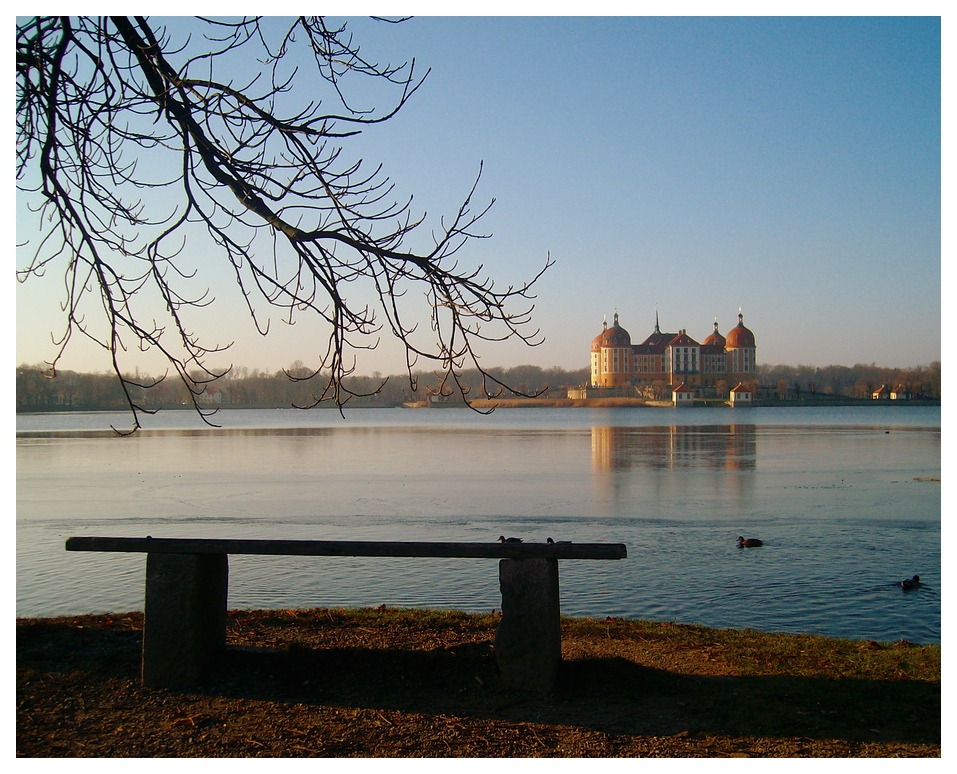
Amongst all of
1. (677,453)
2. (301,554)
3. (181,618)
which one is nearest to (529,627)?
(301,554)

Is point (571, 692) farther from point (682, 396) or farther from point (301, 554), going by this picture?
point (682, 396)

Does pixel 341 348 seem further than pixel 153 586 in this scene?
Yes

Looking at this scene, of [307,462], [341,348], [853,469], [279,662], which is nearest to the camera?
[279,662]

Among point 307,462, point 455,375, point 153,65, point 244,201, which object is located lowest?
point 307,462

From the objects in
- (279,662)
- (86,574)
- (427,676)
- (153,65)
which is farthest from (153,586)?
(86,574)

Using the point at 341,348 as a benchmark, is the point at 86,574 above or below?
below

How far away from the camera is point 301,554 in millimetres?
4680

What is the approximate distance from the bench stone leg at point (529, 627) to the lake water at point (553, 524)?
9.39 ft

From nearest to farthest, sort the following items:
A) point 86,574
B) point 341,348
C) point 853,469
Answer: point 341,348 < point 86,574 < point 853,469

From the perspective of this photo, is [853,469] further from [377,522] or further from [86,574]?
[86,574]

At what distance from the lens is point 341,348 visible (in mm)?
5348

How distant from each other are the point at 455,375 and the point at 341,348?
0.83m

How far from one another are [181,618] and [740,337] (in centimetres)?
15021

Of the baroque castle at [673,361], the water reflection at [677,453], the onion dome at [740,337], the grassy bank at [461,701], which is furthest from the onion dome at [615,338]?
the grassy bank at [461,701]
